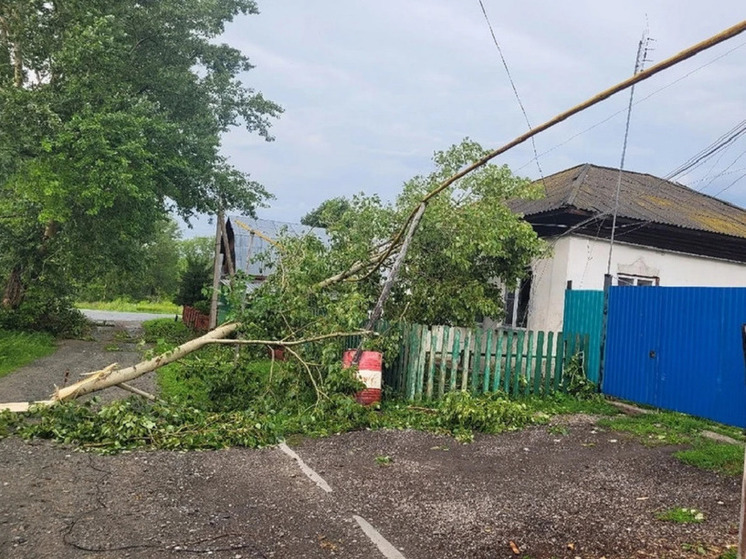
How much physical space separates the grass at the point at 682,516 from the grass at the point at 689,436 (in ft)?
4.03

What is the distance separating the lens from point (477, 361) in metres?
8.16

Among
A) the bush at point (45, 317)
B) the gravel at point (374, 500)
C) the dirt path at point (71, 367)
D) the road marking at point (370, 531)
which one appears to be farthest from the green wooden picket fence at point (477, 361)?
the bush at point (45, 317)

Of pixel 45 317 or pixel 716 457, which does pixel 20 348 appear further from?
pixel 716 457

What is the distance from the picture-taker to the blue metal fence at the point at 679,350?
6.82 m

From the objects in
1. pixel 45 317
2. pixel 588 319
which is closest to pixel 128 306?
pixel 45 317

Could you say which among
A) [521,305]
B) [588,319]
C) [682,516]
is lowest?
[682,516]

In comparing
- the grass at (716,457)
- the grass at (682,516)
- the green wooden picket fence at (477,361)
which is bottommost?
the grass at (682,516)

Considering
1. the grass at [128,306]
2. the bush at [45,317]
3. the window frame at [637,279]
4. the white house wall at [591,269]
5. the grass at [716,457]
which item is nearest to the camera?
the grass at [716,457]

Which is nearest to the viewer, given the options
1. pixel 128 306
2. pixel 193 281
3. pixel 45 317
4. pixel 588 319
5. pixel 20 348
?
pixel 588 319

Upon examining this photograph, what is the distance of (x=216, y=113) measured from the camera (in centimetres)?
1967

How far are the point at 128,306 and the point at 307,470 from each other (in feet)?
169

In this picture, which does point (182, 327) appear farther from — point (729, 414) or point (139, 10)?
point (729, 414)

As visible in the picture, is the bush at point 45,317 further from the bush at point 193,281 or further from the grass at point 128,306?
the grass at point 128,306

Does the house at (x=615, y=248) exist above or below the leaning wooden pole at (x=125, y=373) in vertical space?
above
